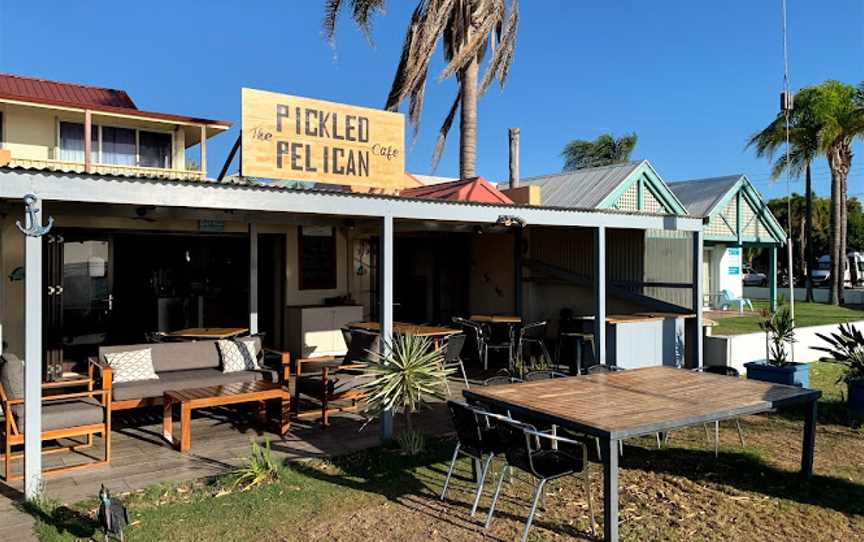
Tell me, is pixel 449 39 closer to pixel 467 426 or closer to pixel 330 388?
pixel 330 388

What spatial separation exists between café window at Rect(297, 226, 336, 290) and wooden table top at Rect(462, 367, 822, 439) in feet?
21.7

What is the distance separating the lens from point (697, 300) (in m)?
9.70

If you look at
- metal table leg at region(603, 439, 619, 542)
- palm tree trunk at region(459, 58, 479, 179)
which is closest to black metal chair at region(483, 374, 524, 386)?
metal table leg at region(603, 439, 619, 542)

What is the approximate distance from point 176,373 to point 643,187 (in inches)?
403

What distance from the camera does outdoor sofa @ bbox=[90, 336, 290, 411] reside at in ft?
19.8

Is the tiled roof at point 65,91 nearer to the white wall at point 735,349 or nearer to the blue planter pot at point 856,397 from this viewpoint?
the white wall at point 735,349

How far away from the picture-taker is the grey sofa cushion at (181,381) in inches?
239

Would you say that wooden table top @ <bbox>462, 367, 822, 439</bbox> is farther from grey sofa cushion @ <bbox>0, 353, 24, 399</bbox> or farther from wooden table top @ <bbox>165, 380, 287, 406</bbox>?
grey sofa cushion @ <bbox>0, 353, 24, 399</bbox>

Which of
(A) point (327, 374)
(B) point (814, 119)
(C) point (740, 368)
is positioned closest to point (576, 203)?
(C) point (740, 368)

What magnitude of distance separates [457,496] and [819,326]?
36.0 feet

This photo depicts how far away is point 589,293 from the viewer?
11109 mm

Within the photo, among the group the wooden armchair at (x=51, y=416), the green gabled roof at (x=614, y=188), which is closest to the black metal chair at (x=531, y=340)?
the green gabled roof at (x=614, y=188)

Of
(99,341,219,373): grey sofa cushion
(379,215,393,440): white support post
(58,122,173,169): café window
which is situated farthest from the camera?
(58,122,173,169): café window

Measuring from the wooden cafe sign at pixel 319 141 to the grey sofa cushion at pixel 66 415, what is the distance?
8.36 feet
